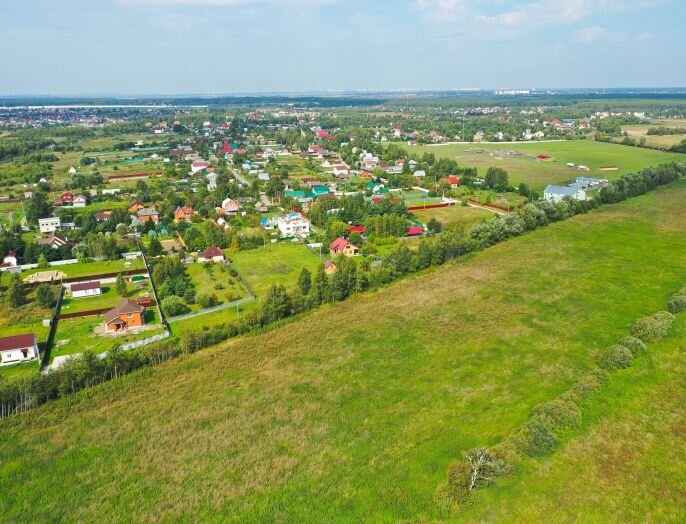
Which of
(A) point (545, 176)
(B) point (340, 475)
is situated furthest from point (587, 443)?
(A) point (545, 176)

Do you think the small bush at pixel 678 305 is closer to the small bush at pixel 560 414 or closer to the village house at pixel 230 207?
the small bush at pixel 560 414

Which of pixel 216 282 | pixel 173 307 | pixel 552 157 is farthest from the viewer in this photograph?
pixel 552 157

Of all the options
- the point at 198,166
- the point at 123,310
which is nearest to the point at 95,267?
the point at 123,310

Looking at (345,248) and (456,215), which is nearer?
(345,248)

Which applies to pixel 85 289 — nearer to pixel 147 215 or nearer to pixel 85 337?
pixel 85 337

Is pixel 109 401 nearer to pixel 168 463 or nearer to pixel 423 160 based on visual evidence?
pixel 168 463

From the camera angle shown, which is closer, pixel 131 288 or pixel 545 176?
pixel 131 288

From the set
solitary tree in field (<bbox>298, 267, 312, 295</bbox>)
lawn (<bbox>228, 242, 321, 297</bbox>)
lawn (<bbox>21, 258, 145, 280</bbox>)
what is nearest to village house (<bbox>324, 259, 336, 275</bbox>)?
lawn (<bbox>228, 242, 321, 297</bbox>)
